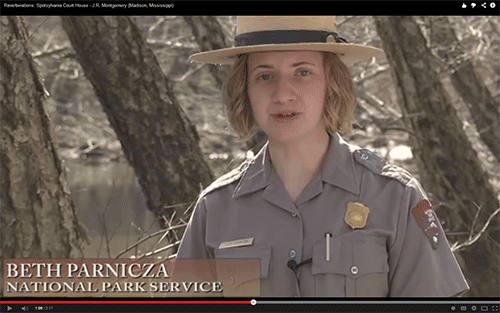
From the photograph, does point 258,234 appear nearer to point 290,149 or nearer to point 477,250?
point 290,149

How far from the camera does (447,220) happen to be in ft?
19.5

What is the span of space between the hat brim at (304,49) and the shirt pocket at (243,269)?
0.61 m

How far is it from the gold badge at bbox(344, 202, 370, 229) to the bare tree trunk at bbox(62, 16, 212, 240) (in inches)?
92.2

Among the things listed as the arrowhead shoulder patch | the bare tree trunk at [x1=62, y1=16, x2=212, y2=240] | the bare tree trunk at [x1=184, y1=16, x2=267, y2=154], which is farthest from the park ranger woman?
the bare tree trunk at [x1=184, y1=16, x2=267, y2=154]

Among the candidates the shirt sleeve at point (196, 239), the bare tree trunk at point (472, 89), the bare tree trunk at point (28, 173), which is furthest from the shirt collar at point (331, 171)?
the bare tree trunk at point (472, 89)

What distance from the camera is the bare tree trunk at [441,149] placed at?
5.89 metres

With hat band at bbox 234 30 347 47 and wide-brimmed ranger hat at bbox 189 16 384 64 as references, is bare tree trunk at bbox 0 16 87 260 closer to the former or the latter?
wide-brimmed ranger hat at bbox 189 16 384 64

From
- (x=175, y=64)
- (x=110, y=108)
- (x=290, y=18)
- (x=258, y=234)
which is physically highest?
(x=175, y=64)

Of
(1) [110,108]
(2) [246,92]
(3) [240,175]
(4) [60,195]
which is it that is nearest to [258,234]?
(3) [240,175]

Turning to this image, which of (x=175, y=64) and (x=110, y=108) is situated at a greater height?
(x=175, y=64)

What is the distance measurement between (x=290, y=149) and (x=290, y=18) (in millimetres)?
448

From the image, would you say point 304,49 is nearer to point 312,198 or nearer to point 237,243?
point 312,198

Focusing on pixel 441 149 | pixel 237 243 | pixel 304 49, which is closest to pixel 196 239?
pixel 237 243

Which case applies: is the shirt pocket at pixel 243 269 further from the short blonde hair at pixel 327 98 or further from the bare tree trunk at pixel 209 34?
the bare tree trunk at pixel 209 34
